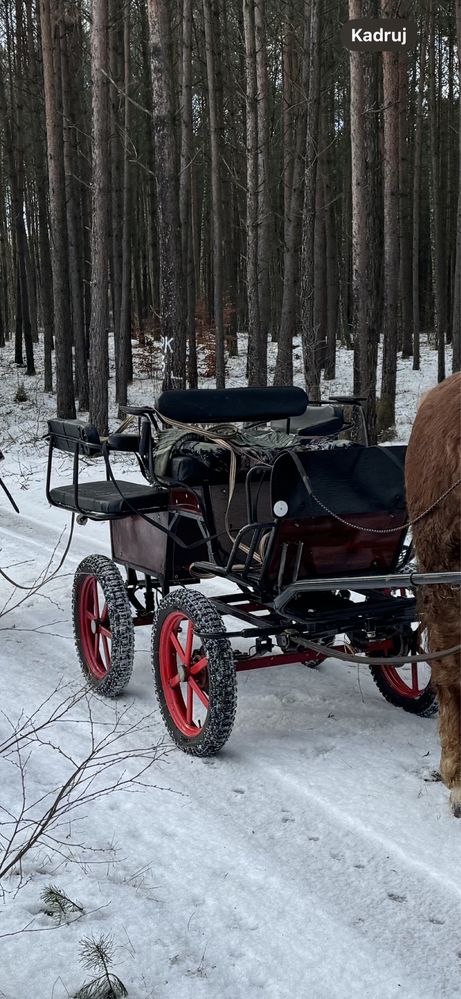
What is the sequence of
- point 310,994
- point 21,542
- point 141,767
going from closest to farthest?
point 310,994 < point 141,767 < point 21,542

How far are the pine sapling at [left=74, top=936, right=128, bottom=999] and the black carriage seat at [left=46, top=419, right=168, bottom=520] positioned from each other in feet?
8.23

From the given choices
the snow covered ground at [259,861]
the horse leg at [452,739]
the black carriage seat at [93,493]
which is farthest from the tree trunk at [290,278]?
the horse leg at [452,739]

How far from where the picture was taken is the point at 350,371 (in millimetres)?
26250

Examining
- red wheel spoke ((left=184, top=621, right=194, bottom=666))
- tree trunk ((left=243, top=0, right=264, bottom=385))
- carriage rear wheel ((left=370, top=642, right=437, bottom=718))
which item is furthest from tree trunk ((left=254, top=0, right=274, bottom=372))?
red wheel spoke ((left=184, top=621, right=194, bottom=666))

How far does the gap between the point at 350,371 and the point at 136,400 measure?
7071mm

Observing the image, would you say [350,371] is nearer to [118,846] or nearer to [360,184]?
[360,184]

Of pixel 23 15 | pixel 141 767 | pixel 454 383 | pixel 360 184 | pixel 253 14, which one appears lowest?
pixel 141 767

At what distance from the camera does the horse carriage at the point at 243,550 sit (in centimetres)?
421

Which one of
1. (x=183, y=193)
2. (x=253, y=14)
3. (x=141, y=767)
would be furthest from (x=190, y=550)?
(x=183, y=193)

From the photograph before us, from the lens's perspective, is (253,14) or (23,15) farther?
(23,15)

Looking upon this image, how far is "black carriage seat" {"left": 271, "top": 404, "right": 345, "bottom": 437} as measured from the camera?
5102 mm

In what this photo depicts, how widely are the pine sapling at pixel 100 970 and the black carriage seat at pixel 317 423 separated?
9.84 feet

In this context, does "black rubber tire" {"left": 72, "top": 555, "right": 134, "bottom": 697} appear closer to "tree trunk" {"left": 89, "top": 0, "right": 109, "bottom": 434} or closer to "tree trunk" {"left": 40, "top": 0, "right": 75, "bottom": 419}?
"tree trunk" {"left": 89, "top": 0, "right": 109, "bottom": 434}

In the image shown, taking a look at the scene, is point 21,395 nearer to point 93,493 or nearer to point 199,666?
point 93,493
